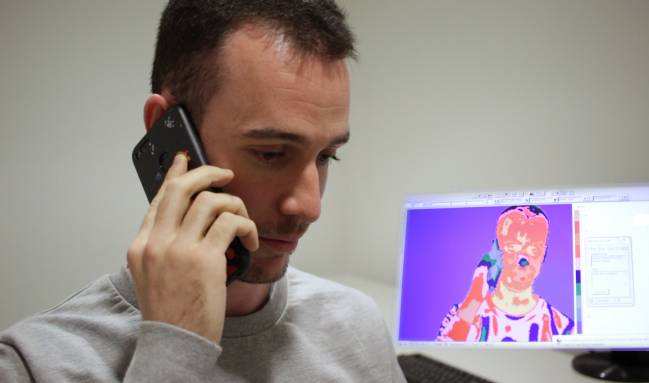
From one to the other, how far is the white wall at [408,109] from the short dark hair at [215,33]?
2.50 ft

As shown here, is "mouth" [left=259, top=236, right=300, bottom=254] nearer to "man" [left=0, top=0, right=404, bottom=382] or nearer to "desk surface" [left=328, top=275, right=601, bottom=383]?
"man" [left=0, top=0, right=404, bottom=382]

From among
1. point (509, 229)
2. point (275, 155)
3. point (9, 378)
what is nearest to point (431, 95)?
point (509, 229)

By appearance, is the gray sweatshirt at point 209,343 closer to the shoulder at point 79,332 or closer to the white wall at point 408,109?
the shoulder at point 79,332

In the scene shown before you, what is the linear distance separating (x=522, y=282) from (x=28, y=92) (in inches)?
52.5

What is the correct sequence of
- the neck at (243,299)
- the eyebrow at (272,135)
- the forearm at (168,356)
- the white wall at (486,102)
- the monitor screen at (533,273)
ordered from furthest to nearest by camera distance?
1. the white wall at (486,102)
2. the monitor screen at (533,273)
3. the neck at (243,299)
4. the eyebrow at (272,135)
5. the forearm at (168,356)

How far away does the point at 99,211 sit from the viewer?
155 centimetres

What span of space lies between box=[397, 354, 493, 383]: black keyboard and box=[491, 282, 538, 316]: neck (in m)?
0.16

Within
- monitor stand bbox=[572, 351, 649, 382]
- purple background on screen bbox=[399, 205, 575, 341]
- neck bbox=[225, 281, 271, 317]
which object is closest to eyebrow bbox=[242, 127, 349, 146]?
neck bbox=[225, 281, 271, 317]

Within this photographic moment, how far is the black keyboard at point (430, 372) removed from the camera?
112 cm

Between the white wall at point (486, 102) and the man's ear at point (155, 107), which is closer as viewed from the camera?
the man's ear at point (155, 107)

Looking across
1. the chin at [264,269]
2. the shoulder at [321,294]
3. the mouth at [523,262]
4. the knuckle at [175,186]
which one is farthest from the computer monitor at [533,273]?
the knuckle at [175,186]

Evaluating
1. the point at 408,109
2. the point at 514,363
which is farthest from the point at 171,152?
the point at 408,109

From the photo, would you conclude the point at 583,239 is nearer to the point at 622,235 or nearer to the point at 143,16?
the point at 622,235

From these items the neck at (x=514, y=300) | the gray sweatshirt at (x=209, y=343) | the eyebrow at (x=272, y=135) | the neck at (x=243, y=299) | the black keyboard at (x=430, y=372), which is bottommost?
the black keyboard at (x=430, y=372)
